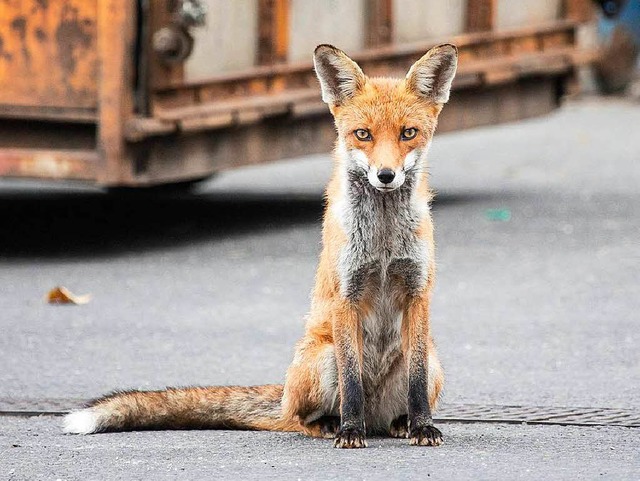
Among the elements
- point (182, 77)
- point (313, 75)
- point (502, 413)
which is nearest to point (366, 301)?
point (502, 413)

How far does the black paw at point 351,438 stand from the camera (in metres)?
5.57

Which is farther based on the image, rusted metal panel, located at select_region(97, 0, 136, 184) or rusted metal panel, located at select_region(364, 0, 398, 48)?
rusted metal panel, located at select_region(364, 0, 398, 48)

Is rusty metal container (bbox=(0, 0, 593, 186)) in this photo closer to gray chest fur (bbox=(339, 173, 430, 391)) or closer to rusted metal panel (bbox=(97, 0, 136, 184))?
A: rusted metal panel (bbox=(97, 0, 136, 184))

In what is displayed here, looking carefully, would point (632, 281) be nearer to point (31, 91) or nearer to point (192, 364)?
point (192, 364)

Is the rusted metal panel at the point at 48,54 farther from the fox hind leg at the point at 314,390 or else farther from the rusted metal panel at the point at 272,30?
the fox hind leg at the point at 314,390

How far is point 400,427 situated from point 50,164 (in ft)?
17.3

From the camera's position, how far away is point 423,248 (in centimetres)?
577

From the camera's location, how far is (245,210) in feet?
45.2

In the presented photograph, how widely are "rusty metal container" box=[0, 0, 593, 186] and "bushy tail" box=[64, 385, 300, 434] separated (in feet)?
15.2

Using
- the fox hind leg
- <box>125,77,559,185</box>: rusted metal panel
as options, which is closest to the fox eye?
the fox hind leg

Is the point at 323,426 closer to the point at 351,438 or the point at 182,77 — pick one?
the point at 351,438

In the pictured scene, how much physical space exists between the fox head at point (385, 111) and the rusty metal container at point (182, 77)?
482 cm

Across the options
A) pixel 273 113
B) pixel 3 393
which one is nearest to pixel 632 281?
pixel 273 113

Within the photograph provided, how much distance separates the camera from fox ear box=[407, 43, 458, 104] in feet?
19.1
